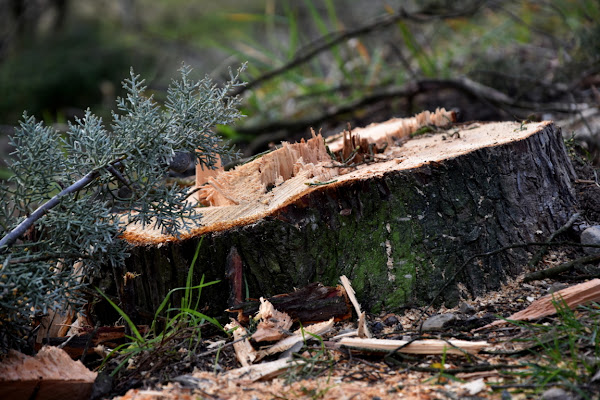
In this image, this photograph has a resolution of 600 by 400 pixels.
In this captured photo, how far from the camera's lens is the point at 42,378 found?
1.61 meters

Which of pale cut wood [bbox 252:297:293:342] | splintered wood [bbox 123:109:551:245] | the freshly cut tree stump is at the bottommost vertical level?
pale cut wood [bbox 252:297:293:342]

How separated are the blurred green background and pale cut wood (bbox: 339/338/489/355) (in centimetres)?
147

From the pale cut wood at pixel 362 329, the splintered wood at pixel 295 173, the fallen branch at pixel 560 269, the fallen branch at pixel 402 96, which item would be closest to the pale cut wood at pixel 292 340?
the pale cut wood at pixel 362 329

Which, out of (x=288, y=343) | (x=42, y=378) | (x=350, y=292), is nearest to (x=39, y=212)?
(x=42, y=378)

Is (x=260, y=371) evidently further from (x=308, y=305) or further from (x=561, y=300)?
(x=561, y=300)

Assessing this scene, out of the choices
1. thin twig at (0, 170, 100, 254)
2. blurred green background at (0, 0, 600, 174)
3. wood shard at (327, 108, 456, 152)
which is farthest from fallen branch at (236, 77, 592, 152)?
thin twig at (0, 170, 100, 254)

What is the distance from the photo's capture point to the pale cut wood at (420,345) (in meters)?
1.62

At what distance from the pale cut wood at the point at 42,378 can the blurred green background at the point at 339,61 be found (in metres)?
2.31

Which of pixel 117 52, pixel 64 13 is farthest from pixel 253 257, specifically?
pixel 64 13

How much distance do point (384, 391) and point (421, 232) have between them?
0.69 meters

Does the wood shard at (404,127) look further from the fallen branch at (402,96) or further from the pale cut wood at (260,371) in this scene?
the fallen branch at (402,96)

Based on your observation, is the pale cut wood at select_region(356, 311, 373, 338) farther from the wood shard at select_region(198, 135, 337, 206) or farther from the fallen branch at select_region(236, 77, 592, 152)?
the fallen branch at select_region(236, 77, 592, 152)

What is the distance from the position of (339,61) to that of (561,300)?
4143 mm

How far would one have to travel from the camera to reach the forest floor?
1425 mm
